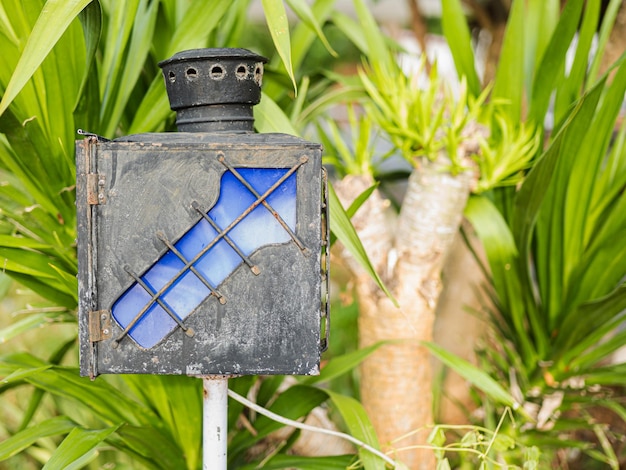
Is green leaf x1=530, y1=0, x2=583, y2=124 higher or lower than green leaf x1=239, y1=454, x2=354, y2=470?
below

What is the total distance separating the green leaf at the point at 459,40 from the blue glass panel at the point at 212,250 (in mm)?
710

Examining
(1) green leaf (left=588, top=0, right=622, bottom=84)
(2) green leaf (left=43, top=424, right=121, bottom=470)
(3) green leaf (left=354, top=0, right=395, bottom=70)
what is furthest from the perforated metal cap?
(1) green leaf (left=588, top=0, right=622, bottom=84)

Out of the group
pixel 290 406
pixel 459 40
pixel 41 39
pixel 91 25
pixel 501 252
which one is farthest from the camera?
pixel 459 40

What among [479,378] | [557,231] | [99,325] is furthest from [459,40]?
[99,325]

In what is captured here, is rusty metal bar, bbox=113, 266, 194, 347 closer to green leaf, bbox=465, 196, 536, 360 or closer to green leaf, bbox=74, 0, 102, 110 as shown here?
green leaf, bbox=74, 0, 102, 110

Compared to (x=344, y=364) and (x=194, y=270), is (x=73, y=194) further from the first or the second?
(x=344, y=364)

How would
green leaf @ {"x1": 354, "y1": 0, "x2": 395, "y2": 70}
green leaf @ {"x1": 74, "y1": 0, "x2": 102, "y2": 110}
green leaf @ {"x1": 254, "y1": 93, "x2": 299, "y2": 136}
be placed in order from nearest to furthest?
green leaf @ {"x1": 74, "y1": 0, "x2": 102, "y2": 110} → green leaf @ {"x1": 254, "y1": 93, "x2": 299, "y2": 136} → green leaf @ {"x1": 354, "y1": 0, "x2": 395, "y2": 70}

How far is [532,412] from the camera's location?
134 centimetres

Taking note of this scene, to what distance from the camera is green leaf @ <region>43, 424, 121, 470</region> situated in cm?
86

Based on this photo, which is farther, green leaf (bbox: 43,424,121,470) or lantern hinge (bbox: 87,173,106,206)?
green leaf (bbox: 43,424,121,470)

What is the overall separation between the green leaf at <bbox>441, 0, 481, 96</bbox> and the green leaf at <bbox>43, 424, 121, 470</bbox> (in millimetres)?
961

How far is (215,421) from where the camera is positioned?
873 mm

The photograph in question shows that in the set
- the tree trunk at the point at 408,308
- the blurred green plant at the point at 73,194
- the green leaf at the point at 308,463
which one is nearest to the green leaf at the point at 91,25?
the blurred green plant at the point at 73,194

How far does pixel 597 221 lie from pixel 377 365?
525 mm
